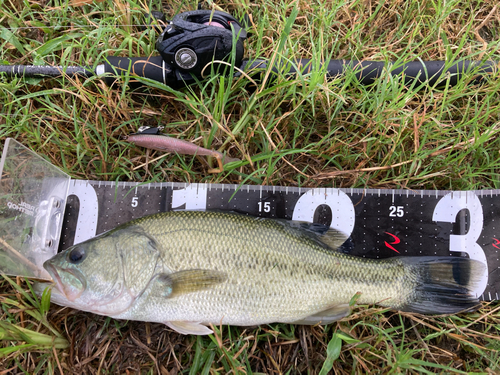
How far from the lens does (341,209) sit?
281cm

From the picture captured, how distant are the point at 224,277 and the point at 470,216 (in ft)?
7.44

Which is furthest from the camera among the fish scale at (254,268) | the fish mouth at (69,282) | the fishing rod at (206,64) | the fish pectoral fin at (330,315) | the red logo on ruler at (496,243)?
the red logo on ruler at (496,243)

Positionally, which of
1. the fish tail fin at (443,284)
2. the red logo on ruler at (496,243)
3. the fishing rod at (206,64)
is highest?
the fishing rod at (206,64)

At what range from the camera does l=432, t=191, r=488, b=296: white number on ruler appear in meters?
2.74

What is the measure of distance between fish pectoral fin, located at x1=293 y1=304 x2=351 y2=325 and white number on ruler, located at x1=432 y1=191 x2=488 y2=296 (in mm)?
1194

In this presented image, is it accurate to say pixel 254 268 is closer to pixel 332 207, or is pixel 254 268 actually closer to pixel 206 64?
pixel 332 207

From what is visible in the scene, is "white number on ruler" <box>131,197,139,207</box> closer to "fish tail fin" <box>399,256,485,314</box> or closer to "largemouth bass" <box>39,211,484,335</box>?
"largemouth bass" <box>39,211,484,335</box>

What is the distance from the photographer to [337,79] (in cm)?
269

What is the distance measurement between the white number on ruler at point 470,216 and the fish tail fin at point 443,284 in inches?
7.6

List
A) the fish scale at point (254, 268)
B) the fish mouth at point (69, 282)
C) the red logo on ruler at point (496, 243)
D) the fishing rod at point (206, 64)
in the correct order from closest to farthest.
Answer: the fish mouth at point (69, 282) → the fish scale at point (254, 268) → the fishing rod at point (206, 64) → the red logo on ruler at point (496, 243)

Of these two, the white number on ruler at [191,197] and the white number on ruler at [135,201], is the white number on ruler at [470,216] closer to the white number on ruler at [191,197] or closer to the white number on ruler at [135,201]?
the white number on ruler at [191,197]

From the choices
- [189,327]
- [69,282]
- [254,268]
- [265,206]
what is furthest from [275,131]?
[69,282]

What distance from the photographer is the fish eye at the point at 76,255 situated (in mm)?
2195

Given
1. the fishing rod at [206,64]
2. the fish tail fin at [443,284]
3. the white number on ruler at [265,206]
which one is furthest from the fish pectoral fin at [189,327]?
the fishing rod at [206,64]
